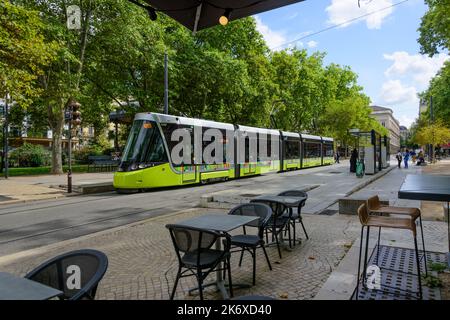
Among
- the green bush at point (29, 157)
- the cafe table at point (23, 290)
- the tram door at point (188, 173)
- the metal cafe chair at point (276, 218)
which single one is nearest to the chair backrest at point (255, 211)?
the metal cafe chair at point (276, 218)

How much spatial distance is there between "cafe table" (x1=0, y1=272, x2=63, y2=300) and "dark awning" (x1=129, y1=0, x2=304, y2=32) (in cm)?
434

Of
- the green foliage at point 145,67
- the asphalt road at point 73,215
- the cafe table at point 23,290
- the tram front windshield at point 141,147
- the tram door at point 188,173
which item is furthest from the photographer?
the green foliage at point 145,67

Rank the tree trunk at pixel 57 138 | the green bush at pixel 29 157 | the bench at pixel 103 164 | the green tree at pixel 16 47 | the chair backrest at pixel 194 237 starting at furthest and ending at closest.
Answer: the green bush at pixel 29 157 < the bench at pixel 103 164 < the tree trunk at pixel 57 138 < the green tree at pixel 16 47 < the chair backrest at pixel 194 237

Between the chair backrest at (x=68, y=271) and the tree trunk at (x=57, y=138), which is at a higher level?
the tree trunk at (x=57, y=138)

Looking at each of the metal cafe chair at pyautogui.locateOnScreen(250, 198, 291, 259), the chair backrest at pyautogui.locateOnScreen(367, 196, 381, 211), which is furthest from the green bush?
the chair backrest at pyautogui.locateOnScreen(367, 196, 381, 211)

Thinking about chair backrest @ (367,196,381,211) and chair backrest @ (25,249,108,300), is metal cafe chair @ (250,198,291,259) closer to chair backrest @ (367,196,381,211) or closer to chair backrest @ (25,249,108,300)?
chair backrest @ (367,196,381,211)

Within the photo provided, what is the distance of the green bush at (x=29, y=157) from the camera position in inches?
1272

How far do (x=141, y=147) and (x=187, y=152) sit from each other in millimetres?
2564

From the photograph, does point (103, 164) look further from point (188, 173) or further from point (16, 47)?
point (16, 47)

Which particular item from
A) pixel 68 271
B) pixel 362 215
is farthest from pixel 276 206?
pixel 68 271

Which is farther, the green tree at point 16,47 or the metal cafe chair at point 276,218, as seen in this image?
the green tree at point 16,47

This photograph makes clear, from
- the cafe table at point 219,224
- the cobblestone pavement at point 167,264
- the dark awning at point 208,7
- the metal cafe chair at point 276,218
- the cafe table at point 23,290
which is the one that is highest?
the dark awning at point 208,7

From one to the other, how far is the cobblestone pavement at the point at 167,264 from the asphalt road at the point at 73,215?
0.93 m

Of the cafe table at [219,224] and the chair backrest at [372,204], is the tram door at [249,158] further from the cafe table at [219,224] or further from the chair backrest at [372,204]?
the cafe table at [219,224]
